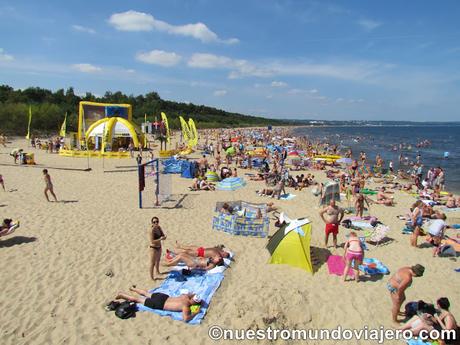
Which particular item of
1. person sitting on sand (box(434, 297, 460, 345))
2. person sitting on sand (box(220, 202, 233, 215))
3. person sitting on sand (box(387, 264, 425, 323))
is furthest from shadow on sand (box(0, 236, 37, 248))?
person sitting on sand (box(434, 297, 460, 345))

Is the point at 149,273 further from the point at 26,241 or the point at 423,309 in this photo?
the point at 423,309

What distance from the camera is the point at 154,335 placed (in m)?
4.52

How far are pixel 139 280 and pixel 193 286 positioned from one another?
100cm

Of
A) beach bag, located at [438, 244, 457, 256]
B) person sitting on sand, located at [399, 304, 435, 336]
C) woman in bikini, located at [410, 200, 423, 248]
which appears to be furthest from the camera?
woman in bikini, located at [410, 200, 423, 248]

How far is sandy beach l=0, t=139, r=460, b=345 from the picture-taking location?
466cm

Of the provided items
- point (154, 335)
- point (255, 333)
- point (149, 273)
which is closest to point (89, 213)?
point (149, 273)

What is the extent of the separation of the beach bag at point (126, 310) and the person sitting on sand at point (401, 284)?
3.97 meters

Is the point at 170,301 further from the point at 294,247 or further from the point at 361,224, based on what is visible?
the point at 361,224

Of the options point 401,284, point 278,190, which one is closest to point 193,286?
point 401,284

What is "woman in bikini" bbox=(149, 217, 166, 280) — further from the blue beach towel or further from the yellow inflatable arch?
the yellow inflatable arch

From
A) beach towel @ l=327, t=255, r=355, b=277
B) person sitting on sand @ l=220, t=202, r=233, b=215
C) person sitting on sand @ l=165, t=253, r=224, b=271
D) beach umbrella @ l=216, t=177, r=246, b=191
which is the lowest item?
beach towel @ l=327, t=255, r=355, b=277

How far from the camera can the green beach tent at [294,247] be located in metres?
6.55

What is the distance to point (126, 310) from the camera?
487cm

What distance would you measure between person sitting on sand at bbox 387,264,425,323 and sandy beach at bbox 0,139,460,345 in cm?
25
